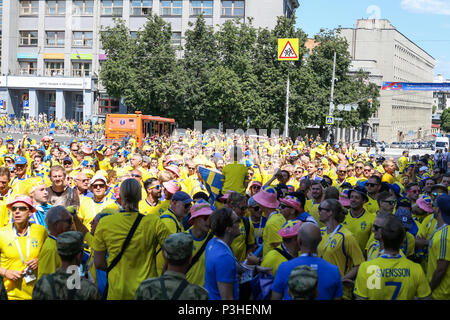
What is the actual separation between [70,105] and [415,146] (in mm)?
47558

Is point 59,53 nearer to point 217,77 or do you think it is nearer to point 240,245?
point 217,77

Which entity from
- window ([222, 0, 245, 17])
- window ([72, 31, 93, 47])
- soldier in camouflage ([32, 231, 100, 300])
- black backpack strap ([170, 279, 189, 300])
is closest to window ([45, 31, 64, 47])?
window ([72, 31, 93, 47])

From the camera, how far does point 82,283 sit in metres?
3.47

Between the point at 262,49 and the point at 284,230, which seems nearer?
the point at 284,230

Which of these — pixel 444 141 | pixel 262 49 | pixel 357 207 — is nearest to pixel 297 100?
pixel 262 49

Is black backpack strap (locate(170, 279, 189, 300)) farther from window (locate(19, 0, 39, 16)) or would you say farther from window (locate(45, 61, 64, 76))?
window (locate(19, 0, 39, 16))

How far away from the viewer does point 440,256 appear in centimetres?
475

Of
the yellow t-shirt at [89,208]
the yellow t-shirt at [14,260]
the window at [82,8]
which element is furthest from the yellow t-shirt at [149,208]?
the window at [82,8]

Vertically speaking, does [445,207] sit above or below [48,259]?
above

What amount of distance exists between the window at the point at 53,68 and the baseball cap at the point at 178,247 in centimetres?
5878

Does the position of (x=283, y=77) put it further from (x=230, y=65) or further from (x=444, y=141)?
(x=444, y=141)

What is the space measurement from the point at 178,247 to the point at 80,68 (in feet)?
192

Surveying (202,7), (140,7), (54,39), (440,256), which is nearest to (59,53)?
(54,39)

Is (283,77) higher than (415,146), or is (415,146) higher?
(283,77)
